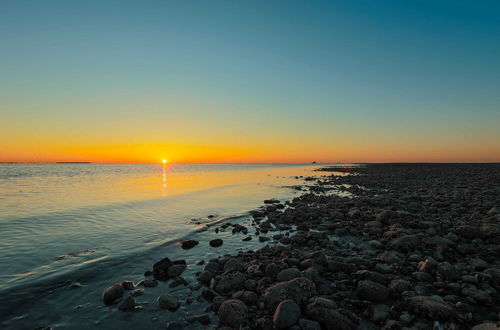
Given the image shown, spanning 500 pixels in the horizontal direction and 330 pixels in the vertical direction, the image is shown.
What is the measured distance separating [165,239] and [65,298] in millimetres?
5226

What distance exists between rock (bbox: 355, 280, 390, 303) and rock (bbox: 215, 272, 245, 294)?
109 inches

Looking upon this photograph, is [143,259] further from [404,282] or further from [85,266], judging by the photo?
[404,282]

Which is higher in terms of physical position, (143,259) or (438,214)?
(438,214)

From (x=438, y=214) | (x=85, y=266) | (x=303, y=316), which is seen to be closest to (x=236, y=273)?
(x=303, y=316)

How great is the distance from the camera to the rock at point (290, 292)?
5.23 meters

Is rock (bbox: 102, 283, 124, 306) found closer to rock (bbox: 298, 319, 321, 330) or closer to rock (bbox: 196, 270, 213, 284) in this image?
rock (bbox: 196, 270, 213, 284)

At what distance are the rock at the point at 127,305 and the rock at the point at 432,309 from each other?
19.7 ft

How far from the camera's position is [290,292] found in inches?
211

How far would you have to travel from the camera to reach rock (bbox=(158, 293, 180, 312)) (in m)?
5.64

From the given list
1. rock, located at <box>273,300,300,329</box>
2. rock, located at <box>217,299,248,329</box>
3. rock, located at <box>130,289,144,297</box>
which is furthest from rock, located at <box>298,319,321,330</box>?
rock, located at <box>130,289,144,297</box>

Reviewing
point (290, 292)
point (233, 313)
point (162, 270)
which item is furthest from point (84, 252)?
point (290, 292)

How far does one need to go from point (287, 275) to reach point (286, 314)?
5.42 feet

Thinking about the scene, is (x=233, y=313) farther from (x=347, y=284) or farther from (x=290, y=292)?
(x=347, y=284)

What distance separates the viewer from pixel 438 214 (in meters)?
13.1
